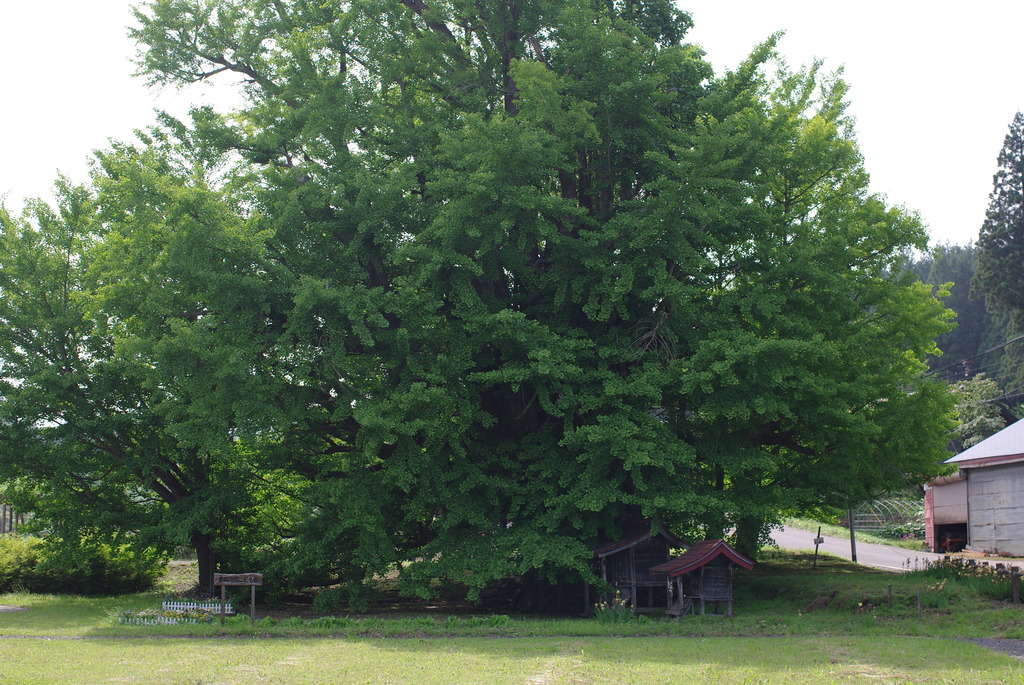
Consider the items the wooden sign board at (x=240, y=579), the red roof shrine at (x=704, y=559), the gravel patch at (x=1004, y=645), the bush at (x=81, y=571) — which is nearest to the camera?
the gravel patch at (x=1004, y=645)

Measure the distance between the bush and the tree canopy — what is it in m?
→ 3.44

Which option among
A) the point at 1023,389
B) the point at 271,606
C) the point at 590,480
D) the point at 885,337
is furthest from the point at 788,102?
the point at 1023,389

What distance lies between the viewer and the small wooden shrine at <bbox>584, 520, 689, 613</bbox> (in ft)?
68.4

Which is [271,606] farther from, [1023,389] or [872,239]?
[1023,389]

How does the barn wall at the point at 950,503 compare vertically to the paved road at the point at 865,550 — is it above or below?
above

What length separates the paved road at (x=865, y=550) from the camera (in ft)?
102

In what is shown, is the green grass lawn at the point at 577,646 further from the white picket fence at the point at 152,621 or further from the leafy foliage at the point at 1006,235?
the leafy foliage at the point at 1006,235

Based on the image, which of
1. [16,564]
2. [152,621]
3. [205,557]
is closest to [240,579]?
[152,621]

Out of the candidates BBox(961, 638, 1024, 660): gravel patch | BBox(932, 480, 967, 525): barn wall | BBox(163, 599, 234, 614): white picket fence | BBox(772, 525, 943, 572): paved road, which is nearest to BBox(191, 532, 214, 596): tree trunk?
BBox(163, 599, 234, 614): white picket fence

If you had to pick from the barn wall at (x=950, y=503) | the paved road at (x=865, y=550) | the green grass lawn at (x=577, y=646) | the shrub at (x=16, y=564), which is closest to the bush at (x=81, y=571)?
the shrub at (x=16, y=564)

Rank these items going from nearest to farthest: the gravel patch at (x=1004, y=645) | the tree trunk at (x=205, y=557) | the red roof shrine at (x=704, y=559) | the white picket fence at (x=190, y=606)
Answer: the gravel patch at (x=1004, y=645), the red roof shrine at (x=704, y=559), the white picket fence at (x=190, y=606), the tree trunk at (x=205, y=557)

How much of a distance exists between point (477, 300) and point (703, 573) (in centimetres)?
830

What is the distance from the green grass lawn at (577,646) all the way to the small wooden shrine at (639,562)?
168 centimetres

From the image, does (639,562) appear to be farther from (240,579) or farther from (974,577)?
(240,579)
